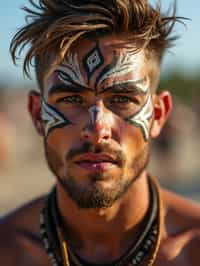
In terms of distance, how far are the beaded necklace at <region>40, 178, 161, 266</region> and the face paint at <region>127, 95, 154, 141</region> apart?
1.50 feet

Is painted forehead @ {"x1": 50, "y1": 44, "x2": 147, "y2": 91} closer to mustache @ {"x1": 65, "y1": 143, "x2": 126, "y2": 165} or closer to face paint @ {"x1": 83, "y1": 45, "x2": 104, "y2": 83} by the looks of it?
face paint @ {"x1": 83, "y1": 45, "x2": 104, "y2": 83}

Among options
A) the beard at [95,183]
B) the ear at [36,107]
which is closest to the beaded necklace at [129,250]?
the beard at [95,183]

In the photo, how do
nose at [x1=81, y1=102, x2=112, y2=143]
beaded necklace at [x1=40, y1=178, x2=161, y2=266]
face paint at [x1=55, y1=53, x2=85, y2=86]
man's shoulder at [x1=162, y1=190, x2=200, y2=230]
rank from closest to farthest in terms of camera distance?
nose at [x1=81, y1=102, x2=112, y2=143] < face paint at [x1=55, y1=53, x2=85, y2=86] < beaded necklace at [x1=40, y1=178, x2=161, y2=266] < man's shoulder at [x1=162, y1=190, x2=200, y2=230]

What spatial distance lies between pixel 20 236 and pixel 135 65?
4.27 feet

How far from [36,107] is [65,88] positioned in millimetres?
422

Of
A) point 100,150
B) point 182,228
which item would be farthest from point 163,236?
point 100,150

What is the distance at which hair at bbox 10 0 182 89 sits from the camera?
4.99 m

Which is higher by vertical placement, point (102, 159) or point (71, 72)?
point (71, 72)

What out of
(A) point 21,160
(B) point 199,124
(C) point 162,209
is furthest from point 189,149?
(C) point 162,209

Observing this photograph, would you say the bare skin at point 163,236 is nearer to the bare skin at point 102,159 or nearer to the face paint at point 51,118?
Result: the bare skin at point 102,159

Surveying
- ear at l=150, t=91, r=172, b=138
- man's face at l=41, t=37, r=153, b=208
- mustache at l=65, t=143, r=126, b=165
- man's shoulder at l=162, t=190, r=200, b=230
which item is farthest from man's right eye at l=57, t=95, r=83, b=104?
man's shoulder at l=162, t=190, r=200, b=230

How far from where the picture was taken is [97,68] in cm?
505

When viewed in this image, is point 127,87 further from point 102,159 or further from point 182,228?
point 182,228

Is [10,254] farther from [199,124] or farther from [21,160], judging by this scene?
[199,124]
